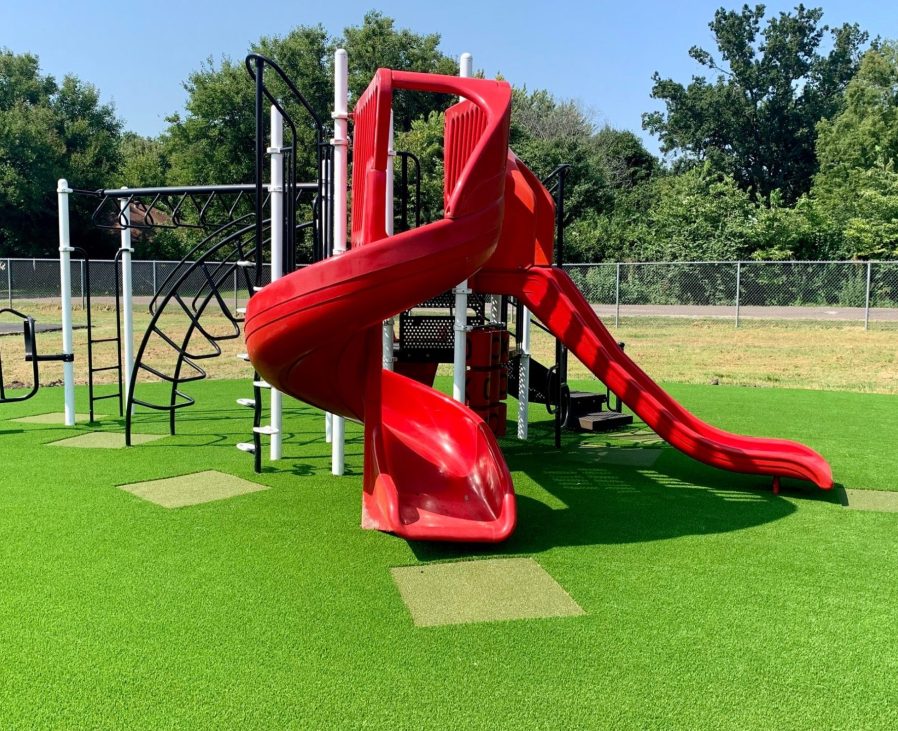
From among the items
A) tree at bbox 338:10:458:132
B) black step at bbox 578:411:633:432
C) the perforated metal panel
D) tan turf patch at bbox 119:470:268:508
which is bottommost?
tan turf patch at bbox 119:470:268:508

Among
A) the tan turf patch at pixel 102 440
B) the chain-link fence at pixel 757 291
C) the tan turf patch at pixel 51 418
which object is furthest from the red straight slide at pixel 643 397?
the chain-link fence at pixel 757 291

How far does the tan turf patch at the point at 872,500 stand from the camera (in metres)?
4.93

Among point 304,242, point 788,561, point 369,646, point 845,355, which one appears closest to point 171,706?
point 369,646

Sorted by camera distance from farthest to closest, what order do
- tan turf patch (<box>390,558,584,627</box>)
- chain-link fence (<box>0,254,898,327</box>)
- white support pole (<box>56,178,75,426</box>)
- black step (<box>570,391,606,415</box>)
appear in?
chain-link fence (<box>0,254,898,327</box>) → black step (<box>570,391,606,415</box>) → white support pole (<box>56,178,75,426</box>) → tan turf patch (<box>390,558,584,627</box>)

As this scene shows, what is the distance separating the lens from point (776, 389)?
424 inches

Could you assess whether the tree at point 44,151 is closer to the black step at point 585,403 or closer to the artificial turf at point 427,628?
the black step at point 585,403

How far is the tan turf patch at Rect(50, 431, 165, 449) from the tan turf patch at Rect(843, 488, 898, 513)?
19.2 feet

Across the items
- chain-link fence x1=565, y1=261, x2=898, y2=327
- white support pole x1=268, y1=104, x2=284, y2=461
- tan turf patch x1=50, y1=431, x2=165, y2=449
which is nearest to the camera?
white support pole x1=268, y1=104, x2=284, y2=461

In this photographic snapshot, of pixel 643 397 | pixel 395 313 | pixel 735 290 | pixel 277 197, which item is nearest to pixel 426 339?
pixel 277 197

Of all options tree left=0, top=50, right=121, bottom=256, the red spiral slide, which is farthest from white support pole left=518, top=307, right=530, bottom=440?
tree left=0, top=50, right=121, bottom=256

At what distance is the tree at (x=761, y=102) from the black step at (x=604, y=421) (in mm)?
39965

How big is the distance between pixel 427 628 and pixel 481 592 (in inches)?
17.9

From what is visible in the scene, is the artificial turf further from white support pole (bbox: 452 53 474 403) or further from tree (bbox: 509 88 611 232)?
tree (bbox: 509 88 611 232)

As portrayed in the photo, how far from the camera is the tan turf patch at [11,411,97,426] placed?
25.0 feet
